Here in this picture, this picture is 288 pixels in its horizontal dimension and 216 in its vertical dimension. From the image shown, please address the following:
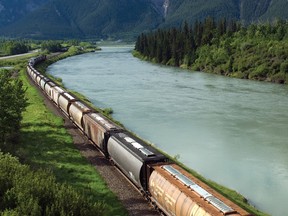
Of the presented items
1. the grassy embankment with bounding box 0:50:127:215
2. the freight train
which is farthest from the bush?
the freight train

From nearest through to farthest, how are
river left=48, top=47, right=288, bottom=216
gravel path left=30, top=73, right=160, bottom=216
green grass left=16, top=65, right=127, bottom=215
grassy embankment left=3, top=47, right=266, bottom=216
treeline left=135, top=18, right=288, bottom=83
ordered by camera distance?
1. gravel path left=30, top=73, right=160, bottom=216
2. green grass left=16, top=65, right=127, bottom=215
3. grassy embankment left=3, top=47, right=266, bottom=216
4. river left=48, top=47, right=288, bottom=216
5. treeline left=135, top=18, right=288, bottom=83

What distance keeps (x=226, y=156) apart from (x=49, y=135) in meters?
18.6

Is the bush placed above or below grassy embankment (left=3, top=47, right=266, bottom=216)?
above

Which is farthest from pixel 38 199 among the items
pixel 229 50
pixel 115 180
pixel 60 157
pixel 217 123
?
pixel 229 50

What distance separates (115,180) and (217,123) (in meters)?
23.4

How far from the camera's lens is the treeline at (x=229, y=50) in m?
91.3

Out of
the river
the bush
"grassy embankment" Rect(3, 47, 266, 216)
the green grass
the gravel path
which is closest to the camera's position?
the bush

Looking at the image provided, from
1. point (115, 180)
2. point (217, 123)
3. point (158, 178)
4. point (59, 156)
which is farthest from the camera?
point (217, 123)

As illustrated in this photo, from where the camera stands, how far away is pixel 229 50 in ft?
358

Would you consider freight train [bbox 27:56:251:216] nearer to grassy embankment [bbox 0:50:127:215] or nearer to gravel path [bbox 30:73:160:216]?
gravel path [bbox 30:73:160:216]

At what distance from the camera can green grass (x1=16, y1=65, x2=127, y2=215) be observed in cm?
2600

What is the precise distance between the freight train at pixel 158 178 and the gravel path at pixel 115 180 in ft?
2.09

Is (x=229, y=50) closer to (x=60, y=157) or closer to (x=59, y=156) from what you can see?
(x=59, y=156)

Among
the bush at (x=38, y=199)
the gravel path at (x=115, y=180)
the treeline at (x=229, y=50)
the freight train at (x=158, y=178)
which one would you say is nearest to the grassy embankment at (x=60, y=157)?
the gravel path at (x=115, y=180)
